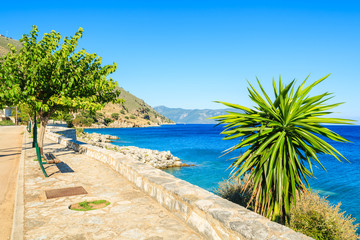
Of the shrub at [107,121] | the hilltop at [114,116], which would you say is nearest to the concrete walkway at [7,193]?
the hilltop at [114,116]

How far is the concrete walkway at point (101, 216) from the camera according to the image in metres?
3.67

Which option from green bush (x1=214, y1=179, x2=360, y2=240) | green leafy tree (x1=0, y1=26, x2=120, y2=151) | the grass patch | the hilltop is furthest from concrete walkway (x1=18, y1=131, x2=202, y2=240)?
the hilltop

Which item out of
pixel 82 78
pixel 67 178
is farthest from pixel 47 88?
pixel 67 178

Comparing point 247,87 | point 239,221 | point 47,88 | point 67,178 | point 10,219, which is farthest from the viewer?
point 47,88

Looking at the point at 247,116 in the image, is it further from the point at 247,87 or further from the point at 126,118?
the point at 126,118

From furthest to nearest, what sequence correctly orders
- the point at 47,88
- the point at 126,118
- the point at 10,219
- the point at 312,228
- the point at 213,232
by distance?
→ the point at 126,118
the point at 47,88
the point at 312,228
the point at 10,219
the point at 213,232

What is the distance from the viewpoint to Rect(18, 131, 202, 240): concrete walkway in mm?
3674

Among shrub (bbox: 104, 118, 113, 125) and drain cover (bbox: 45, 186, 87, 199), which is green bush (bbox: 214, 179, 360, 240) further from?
shrub (bbox: 104, 118, 113, 125)

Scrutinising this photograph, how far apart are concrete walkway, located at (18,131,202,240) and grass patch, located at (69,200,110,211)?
12cm

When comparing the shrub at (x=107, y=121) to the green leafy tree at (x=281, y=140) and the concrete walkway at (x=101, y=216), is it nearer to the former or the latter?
the concrete walkway at (x=101, y=216)

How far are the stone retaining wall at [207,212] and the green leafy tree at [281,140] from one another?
1372 mm

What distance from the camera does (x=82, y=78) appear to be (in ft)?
33.1

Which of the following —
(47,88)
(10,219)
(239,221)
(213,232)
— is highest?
(47,88)

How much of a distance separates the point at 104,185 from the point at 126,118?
119 metres
